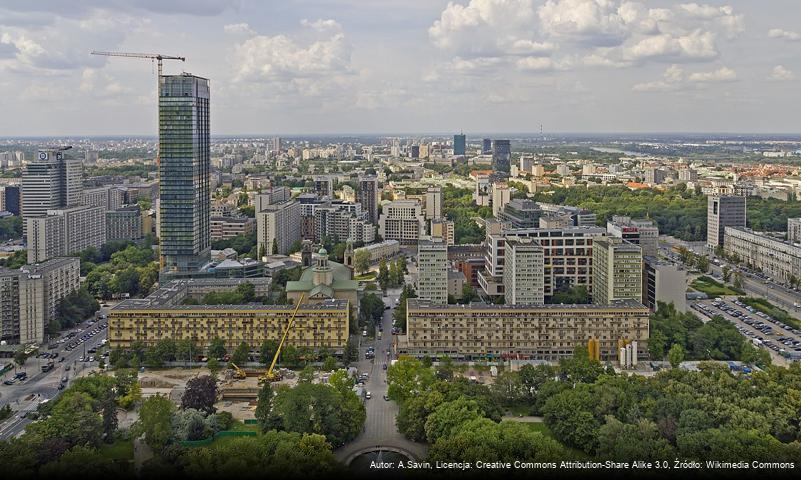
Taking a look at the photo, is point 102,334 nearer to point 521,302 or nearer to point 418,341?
point 418,341

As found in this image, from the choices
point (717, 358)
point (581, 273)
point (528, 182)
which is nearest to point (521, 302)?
point (581, 273)

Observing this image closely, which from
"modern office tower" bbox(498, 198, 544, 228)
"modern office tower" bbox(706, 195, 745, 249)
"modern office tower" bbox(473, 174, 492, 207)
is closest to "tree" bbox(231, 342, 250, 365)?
"modern office tower" bbox(498, 198, 544, 228)

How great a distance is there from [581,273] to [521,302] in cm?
186

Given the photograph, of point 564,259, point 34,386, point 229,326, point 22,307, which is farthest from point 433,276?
point 22,307

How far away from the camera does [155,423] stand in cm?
604

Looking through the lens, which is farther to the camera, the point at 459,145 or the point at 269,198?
the point at 459,145

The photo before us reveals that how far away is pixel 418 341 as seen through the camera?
9039 mm

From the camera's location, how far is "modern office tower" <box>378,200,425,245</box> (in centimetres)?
1825

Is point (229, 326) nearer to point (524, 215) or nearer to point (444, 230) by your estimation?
point (524, 215)

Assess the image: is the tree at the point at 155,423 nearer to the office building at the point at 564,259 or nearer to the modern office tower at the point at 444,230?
the office building at the point at 564,259

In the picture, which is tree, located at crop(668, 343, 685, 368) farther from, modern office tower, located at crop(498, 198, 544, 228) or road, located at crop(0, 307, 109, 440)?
road, located at crop(0, 307, 109, 440)

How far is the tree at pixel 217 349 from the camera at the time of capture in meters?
8.67

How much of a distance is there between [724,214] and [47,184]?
15.5 m

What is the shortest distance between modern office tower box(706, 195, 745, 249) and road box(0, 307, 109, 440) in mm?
13178
